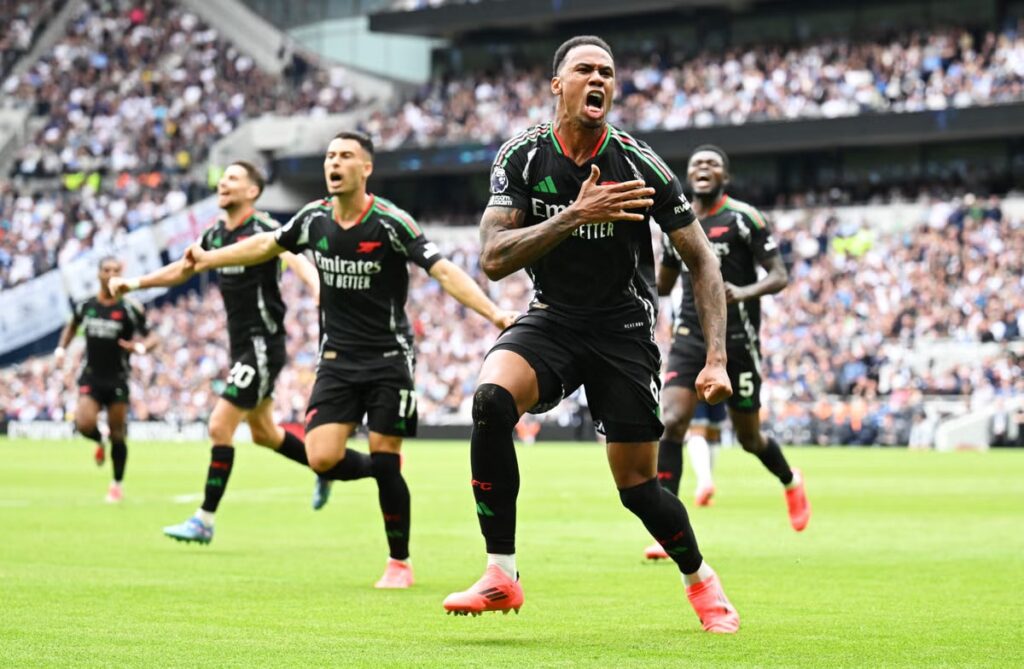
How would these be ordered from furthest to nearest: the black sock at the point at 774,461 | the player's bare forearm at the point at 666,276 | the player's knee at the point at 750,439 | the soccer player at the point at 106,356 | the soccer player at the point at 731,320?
the soccer player at the point at 106,356 → the black sock at the point at 774,461 → the player's knee at the point at 750,439 → the soccer player at the point at 731,320 → the player's bare forearm at the point at 666,276

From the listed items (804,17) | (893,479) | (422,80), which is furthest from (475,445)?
(422,80)

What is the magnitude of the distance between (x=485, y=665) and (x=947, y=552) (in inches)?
268

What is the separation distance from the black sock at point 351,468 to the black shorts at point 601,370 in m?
3.49

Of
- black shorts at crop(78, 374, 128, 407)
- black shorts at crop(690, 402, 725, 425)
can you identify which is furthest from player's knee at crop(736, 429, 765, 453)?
black shorts at crop(78, 374, 128, 407)

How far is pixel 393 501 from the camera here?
10.6 metres

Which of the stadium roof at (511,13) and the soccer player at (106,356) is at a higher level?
the stadium roof at (511,13)

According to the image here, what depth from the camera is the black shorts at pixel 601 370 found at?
7.72m

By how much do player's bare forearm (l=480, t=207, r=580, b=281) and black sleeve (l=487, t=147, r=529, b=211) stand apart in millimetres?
67

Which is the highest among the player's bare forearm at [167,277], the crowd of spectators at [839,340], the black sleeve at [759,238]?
the black sleeve at [759,238]

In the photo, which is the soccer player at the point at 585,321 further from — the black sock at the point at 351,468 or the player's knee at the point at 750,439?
the player's knee at the point at 750,439

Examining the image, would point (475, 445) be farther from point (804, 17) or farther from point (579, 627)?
point (804, 17)

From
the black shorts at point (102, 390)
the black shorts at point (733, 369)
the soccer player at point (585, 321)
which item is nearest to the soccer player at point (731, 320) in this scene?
the black shorts at point (733, 369)

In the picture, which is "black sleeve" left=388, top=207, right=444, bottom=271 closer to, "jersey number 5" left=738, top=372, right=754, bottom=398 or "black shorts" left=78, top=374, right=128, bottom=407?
"jersey number 5" left=738, top=372, right=754, bottom=398

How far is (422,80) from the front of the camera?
60.4 m
